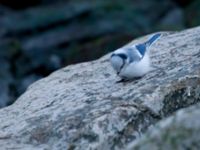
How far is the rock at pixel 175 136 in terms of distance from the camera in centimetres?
429

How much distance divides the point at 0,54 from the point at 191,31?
26.1 feet

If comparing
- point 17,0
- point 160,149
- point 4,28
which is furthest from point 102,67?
point 17,0

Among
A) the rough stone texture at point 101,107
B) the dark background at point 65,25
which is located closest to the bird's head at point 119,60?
the rough stone texture at point 101,107

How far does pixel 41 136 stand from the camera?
20.2ft

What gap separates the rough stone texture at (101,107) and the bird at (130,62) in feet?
0.27

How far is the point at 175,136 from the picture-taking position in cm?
434

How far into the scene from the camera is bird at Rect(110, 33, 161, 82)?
659cm

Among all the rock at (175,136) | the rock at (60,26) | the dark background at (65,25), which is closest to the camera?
the rock at (175,136)

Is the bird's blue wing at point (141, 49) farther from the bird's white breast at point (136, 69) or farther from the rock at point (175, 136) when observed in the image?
the rock at point (175, 136)

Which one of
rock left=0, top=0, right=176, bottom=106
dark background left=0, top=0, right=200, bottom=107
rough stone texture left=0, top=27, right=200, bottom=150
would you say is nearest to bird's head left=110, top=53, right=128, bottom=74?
rough stone texture left=0, top=27, right=200, bottom=150

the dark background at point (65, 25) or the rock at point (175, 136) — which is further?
the dark background at point (65, 25)

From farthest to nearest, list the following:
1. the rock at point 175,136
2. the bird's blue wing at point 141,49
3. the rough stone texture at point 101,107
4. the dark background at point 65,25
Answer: the dark background at point 65,25
the bird's blue wing at point 141,49
the rough stone texture at point 101,107
the rock at point 175,136

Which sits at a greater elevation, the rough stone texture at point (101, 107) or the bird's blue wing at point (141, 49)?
the bird's blue wing at point (141, 49)

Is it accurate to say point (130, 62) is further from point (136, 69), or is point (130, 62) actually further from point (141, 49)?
point (141, 49)
